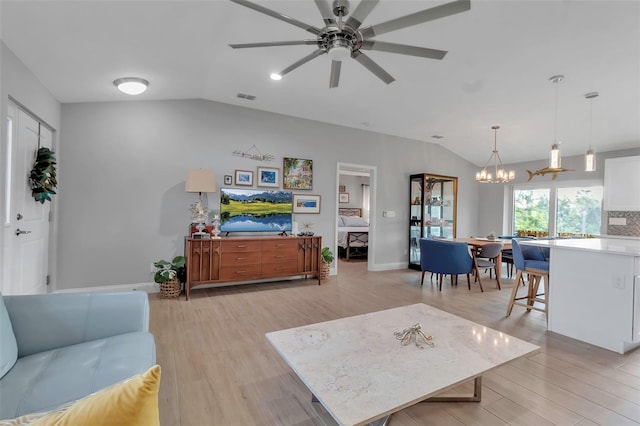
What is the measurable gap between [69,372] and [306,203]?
417 cm

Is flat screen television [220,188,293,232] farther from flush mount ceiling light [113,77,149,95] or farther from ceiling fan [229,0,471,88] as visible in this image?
ceiling fan [229,0,471,88]

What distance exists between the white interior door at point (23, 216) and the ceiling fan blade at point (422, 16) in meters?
3.21

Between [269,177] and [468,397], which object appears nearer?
[468,397]

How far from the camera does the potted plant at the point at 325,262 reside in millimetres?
5180

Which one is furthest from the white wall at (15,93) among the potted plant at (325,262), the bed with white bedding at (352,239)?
the bed with white bedding at (352,239)

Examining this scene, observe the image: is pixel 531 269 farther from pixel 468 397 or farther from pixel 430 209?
pixel 430 209

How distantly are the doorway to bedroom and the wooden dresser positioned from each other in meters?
0.95

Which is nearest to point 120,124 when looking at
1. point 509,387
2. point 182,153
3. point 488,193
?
point 182,153

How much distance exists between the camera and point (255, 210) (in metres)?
4.88

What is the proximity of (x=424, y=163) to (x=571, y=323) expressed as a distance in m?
4.30

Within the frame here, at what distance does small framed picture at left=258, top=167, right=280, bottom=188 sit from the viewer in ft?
16.3

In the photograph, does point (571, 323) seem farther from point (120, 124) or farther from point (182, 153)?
point (120, 124)

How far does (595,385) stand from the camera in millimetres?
2174

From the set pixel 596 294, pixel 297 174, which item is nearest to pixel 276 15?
pixel 297 174
